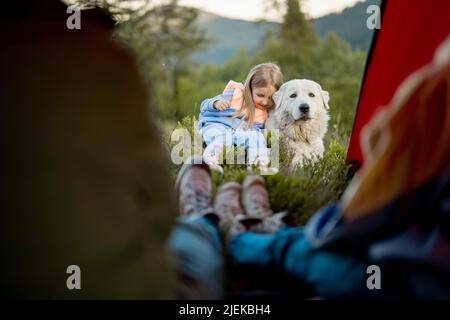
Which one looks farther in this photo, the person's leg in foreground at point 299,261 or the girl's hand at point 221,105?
the girl's hand at point 221,105

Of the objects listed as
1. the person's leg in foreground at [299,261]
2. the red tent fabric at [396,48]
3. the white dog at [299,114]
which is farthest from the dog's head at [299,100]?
the person's leg in foreground at [299,261]

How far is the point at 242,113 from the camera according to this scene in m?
2.47

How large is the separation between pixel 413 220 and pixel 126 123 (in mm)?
523

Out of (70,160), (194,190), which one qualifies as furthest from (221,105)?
(70,160)

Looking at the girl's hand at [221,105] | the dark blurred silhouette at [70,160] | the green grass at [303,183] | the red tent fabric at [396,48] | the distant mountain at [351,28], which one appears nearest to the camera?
the dark blurred silhouette at [70,160]

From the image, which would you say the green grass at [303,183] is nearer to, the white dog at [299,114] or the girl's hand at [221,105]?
the white dog at [299,114]

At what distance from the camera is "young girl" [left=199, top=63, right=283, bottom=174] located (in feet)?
7.48

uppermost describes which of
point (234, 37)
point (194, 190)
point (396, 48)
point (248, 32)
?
point (248, 32)

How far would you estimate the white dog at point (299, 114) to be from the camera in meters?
2.49

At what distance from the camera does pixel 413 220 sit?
1.03 m

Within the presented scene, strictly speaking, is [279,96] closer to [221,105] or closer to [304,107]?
[304,107]

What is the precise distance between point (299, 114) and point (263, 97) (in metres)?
0.18

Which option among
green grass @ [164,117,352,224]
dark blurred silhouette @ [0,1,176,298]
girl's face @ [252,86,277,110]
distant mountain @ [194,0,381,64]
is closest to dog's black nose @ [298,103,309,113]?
girl's face @ [252,86,277,110]

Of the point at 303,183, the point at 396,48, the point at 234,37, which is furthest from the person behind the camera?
the point at 234,37
